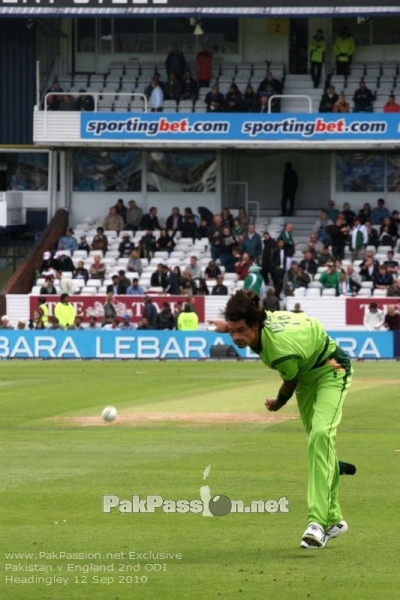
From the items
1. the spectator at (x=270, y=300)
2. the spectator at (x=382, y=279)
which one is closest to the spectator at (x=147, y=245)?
the spectator at (x=270, y=300)

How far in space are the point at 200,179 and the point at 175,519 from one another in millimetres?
34445

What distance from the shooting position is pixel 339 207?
42656mm

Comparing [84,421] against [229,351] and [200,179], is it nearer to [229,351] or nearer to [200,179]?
[229,351]

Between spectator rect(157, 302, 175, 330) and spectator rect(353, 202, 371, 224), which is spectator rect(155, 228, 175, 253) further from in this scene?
spectator rect(157, 302, 175, 330)

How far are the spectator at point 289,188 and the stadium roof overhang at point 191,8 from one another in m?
5.14

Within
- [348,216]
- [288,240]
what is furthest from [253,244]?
[348,216]

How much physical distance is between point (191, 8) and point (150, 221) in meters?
6.48

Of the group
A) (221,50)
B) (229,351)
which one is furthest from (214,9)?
(229,351)

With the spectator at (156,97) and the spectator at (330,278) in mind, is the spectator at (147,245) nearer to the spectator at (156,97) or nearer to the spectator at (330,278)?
the spectator at (156,97)

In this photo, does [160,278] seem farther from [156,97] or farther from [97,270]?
[156,97]

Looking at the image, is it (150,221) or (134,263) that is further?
(150,221)

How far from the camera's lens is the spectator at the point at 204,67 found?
4128cm

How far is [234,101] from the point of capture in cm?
3966

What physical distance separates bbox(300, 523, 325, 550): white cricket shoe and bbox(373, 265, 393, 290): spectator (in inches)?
1064
